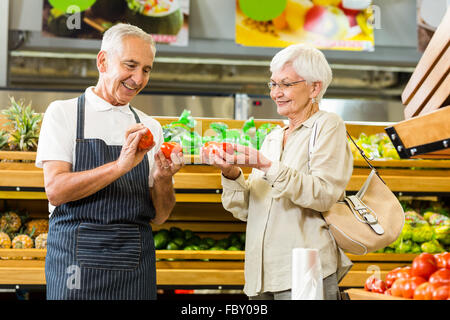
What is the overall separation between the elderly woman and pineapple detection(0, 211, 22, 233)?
6.32 feet

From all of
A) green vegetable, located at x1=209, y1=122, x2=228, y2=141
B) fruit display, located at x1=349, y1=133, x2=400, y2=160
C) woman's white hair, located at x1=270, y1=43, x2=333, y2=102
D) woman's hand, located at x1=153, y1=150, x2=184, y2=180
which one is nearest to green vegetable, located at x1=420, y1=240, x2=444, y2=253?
fruit display, located at x1=349, y1=133, x2=400, y2=160

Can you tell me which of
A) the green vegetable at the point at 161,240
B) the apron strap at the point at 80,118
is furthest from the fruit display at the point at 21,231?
→ the apron strap at the point at 80,118

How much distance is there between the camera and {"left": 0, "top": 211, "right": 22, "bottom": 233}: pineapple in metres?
3.58

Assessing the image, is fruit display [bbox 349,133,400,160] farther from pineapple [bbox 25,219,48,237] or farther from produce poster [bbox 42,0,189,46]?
produce poster [bbox 42,0,189,46]

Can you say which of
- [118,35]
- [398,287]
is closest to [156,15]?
[118,35]

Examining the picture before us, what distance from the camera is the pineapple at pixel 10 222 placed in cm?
358

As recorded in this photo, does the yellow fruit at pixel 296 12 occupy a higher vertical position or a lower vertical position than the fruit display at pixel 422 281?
higher

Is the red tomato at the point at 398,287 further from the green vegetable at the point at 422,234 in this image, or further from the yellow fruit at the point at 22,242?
the yellow fruit at the point at 22,242

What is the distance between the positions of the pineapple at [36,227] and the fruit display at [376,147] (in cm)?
218

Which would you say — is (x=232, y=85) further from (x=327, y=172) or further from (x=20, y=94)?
(x=327, y=172)

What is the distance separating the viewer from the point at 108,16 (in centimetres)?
532

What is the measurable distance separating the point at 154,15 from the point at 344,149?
3.72 metres

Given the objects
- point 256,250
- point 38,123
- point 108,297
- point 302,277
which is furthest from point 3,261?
point 302,277

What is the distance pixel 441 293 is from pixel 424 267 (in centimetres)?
32
